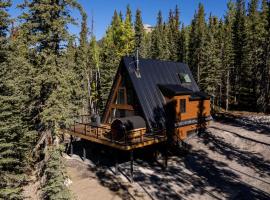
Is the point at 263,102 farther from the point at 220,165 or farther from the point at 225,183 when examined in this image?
the point at 225,183

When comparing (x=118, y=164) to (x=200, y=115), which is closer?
(x=118, y=164)

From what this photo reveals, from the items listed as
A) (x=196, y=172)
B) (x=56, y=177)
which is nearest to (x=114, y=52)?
(x=196, y=172)

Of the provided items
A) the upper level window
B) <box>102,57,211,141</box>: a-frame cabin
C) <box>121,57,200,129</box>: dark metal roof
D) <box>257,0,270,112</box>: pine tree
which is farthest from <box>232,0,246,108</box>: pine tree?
<box>121,57,200,129</box>: dark metal roof

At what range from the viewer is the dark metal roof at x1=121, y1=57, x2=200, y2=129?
2253 cm

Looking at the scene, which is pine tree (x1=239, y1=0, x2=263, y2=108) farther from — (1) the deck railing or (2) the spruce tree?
(1) the deck railing

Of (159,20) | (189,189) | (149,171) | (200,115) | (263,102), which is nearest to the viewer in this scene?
(189,189)

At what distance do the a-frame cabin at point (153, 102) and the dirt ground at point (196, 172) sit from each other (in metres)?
2.69

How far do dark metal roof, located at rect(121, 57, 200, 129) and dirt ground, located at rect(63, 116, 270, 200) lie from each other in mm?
4226

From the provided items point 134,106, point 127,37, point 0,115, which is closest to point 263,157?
point 134,106

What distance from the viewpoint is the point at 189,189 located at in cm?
1805

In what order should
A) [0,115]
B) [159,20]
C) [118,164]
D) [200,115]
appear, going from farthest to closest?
1. [159,20]
2. [200,115]
3. [118,164]
4. [0,115]

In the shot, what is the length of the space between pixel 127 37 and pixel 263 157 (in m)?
38.8

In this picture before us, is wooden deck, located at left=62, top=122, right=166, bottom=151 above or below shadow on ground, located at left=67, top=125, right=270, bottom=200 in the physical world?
above

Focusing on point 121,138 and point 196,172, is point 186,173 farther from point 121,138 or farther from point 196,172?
point 121,138
